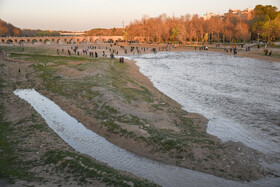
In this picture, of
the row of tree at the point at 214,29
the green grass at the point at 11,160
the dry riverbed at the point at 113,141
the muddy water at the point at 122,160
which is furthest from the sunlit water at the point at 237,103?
the row of tree at the point at 214,29

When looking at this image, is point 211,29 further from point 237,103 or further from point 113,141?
point 113,141

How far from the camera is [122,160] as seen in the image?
13.5 m

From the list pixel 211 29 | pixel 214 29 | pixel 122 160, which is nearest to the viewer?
pixel 122 160

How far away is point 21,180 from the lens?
405 inches

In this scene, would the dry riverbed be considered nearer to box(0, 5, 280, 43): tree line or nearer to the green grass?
the green grass

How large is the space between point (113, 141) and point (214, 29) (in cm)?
11660

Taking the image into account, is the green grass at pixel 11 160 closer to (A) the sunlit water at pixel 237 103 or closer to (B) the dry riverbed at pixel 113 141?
(B) the dry riverbed at pixel 113 141

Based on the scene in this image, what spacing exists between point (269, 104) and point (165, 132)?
46.1ft

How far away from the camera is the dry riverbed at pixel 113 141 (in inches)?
440

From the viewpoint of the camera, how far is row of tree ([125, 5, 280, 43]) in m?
101

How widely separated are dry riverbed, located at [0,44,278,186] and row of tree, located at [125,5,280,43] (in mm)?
82834

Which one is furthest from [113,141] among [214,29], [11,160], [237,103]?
[214,29]

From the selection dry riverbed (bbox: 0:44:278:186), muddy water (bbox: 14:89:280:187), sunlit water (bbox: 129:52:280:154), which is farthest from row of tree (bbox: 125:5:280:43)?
muddy water (bbox: 14:89:280:187)

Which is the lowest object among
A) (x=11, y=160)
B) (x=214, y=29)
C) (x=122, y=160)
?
(x=122, y=160)
